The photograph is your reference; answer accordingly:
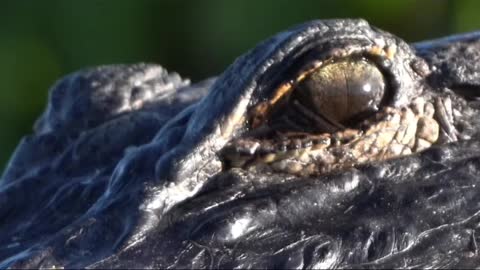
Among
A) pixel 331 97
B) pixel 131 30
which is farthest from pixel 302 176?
pixel 131 30

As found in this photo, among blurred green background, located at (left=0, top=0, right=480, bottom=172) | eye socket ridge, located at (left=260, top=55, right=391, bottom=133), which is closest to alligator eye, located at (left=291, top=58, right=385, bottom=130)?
eye socket ridge, located at (left=260, top=55, right=391, bottom=133)

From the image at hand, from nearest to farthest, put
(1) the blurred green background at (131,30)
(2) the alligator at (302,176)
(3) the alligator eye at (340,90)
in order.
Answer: (2) the alligator at (302,176) < (3) the alligator eye at (340,90) < (1) the blurred green background at (131,30)

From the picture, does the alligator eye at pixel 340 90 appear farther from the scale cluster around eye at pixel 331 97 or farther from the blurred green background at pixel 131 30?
the blurred green background at pixel 131 30

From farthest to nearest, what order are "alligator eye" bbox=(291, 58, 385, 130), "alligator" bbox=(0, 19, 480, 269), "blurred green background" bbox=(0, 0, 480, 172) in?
"blurred green background" bbox=(0, 0, 480, 172) → "alligator eye" bbox=(291, 58, 385, 130) → "alligator" bbox=(0, 19, 480, 269)

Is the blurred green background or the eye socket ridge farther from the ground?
the eye socket ridge

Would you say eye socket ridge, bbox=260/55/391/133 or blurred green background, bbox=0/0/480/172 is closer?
eye socket ridge, bbox=260/55/391/133

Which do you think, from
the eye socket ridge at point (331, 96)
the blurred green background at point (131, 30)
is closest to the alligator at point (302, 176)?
the eye socket ridge at point (331, 96)

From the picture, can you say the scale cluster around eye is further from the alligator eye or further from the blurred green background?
the blurred green background

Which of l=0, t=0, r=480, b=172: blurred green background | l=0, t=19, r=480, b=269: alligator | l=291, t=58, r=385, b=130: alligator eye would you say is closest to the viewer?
A: l=0, t=19, r=480, b=269: alligator

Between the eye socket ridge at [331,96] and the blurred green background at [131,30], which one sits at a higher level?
the eye socket ridge at [331,96]

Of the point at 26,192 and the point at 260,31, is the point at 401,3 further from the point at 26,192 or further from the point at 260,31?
the point at 26,192
